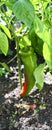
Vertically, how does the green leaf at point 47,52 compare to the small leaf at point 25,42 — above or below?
below

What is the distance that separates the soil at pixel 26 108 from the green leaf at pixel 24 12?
698 mm

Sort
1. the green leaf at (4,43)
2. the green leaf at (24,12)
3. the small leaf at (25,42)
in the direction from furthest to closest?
the small leaf at (25,42), the green leaf at (4,43), the green leaf at (24,12)

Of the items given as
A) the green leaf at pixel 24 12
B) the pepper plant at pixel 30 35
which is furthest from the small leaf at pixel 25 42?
the green leaf at pixel 24 12

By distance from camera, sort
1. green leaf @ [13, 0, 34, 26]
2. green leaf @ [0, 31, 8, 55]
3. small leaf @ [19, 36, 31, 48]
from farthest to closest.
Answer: small leaf @ [19, 36, 31, 48] → green leaf @ [0, 31, 8, 55] → green leaf @ [13, 0, 34, 26]

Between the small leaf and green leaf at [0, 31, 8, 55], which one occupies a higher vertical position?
the small leaf

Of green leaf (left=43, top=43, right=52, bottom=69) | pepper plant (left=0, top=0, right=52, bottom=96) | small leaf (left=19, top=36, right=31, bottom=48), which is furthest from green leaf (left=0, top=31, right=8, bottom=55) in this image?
small leaf (left=19, top=36, right=31, bottom=48)

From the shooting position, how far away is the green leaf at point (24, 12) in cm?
82

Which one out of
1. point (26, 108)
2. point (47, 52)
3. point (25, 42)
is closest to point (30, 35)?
point (25, 42)

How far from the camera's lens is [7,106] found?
154 centimetres

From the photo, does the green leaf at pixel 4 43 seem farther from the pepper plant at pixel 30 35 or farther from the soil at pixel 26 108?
the soil at pixel 26 108

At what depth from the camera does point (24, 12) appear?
0.83 m

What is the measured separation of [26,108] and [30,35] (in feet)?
1.38

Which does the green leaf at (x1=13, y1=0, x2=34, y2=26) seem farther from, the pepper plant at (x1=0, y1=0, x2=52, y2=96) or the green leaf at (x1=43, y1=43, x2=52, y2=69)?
the green leaf at (x1=43, y1=43, x2=52, y2=69)

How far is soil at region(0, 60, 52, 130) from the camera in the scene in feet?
4.64
